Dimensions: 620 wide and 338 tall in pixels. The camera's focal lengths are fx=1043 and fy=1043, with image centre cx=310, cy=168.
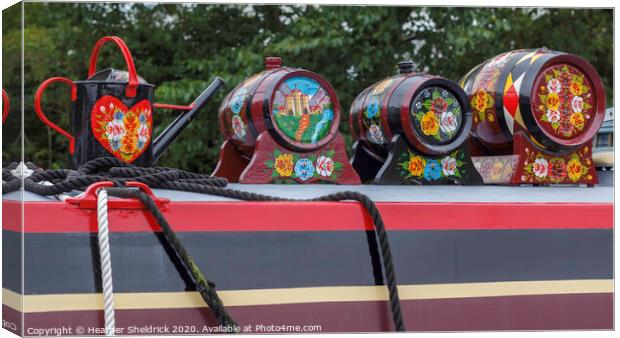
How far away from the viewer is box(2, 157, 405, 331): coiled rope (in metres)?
2.21

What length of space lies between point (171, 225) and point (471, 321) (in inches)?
29.9

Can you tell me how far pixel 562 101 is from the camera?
9.84 ft

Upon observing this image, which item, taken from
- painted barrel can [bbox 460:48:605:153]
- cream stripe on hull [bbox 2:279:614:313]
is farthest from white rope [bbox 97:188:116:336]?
painted barrel can [bbox 460:48:605:153]

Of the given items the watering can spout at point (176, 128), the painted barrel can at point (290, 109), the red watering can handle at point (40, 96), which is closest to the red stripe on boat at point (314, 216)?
the red watering can handle at point (40, 96)

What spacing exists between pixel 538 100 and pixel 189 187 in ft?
3.73

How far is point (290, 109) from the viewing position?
2.80 meters

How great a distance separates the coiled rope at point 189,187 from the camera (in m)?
2.21

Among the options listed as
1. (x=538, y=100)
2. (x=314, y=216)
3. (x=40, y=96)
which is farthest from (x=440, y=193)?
(x=40, y=96)

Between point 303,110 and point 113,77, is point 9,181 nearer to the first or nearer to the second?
point 113,77

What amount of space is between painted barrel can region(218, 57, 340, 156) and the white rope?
746 millimetres

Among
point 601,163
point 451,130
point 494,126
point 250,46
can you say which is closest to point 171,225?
point 451,130

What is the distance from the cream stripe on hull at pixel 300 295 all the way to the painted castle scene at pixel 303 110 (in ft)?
1.94

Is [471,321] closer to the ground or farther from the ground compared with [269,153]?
closer to the ground

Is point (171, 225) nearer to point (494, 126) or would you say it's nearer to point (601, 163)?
point (494, 126)
